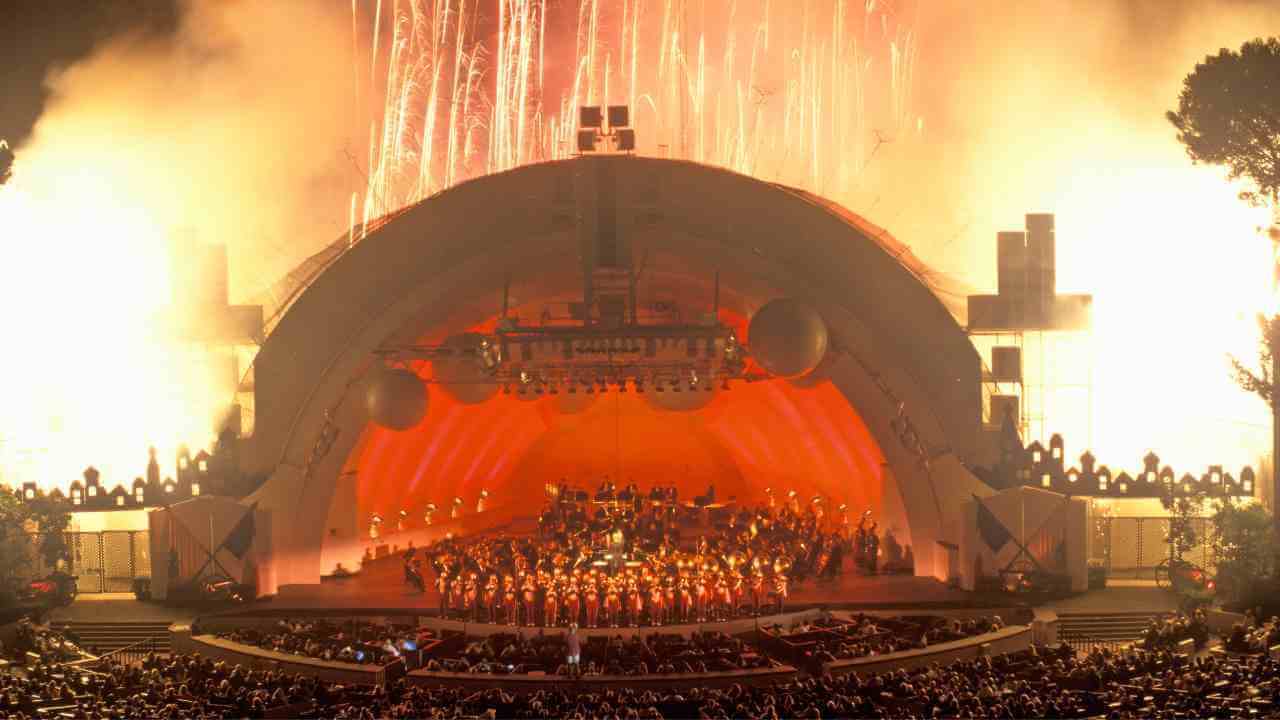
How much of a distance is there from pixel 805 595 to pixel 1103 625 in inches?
208

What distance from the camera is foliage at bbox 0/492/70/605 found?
25281 millimetres

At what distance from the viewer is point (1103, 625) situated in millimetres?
23719

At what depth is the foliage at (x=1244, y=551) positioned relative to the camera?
24.0 m

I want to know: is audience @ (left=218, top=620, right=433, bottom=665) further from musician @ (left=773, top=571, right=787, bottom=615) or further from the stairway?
musician @ (left=773, top=571, right=787, bottom=615)

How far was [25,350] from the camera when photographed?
120ft

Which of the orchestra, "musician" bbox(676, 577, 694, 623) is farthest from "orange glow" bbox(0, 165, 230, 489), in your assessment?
"musician" bbox(676, 577, 694, 623)

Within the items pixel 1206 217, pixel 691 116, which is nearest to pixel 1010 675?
pixel 1206 217

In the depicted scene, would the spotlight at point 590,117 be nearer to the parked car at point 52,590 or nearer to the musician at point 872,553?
the musician at point 872,553

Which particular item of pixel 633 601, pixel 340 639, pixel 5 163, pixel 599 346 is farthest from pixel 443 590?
pixel 5 163

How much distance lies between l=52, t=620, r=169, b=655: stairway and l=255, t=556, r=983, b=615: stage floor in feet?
6.12

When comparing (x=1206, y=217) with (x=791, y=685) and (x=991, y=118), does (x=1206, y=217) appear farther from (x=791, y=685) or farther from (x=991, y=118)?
(x=791, y=685)

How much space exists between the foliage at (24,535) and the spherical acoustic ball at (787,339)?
14279 mm

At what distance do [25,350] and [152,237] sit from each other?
5445 mm

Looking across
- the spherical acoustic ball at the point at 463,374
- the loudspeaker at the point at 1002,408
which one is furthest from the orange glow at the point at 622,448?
the loudspeaker at the point at 1002,408
